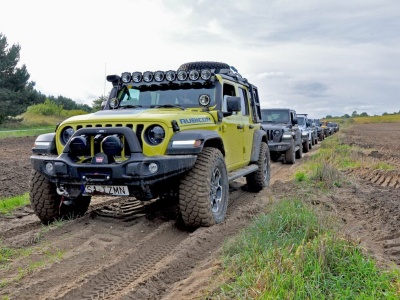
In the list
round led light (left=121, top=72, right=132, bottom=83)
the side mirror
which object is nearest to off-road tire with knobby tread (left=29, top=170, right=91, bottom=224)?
round led light (left=121, top=72, right=132, bottom=83)

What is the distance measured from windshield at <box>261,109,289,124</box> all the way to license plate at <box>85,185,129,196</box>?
10576 mm

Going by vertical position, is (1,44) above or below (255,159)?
above

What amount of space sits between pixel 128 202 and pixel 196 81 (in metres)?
2.27

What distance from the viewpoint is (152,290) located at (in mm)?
3420

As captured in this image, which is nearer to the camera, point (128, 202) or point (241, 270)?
point (241, 270)

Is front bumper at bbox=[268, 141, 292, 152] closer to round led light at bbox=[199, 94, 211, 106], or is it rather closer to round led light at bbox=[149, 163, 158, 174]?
round led light at bbox=[199, 94, 211, 106]

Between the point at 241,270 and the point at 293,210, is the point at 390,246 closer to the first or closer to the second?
the point at 293,210

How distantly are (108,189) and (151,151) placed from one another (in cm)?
66

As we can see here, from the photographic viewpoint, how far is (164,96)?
Answer: 253 inches

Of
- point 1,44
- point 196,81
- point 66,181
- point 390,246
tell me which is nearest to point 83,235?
point 66,181

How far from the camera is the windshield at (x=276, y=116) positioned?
14711mm

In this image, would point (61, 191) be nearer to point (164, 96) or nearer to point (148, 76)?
point (164, 96)

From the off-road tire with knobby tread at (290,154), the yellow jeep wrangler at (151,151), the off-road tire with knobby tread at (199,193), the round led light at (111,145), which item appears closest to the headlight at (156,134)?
the yellow jeep wrangler at (151,151)

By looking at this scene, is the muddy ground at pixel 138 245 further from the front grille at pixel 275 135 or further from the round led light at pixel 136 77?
the front grille at pixel 275 135
